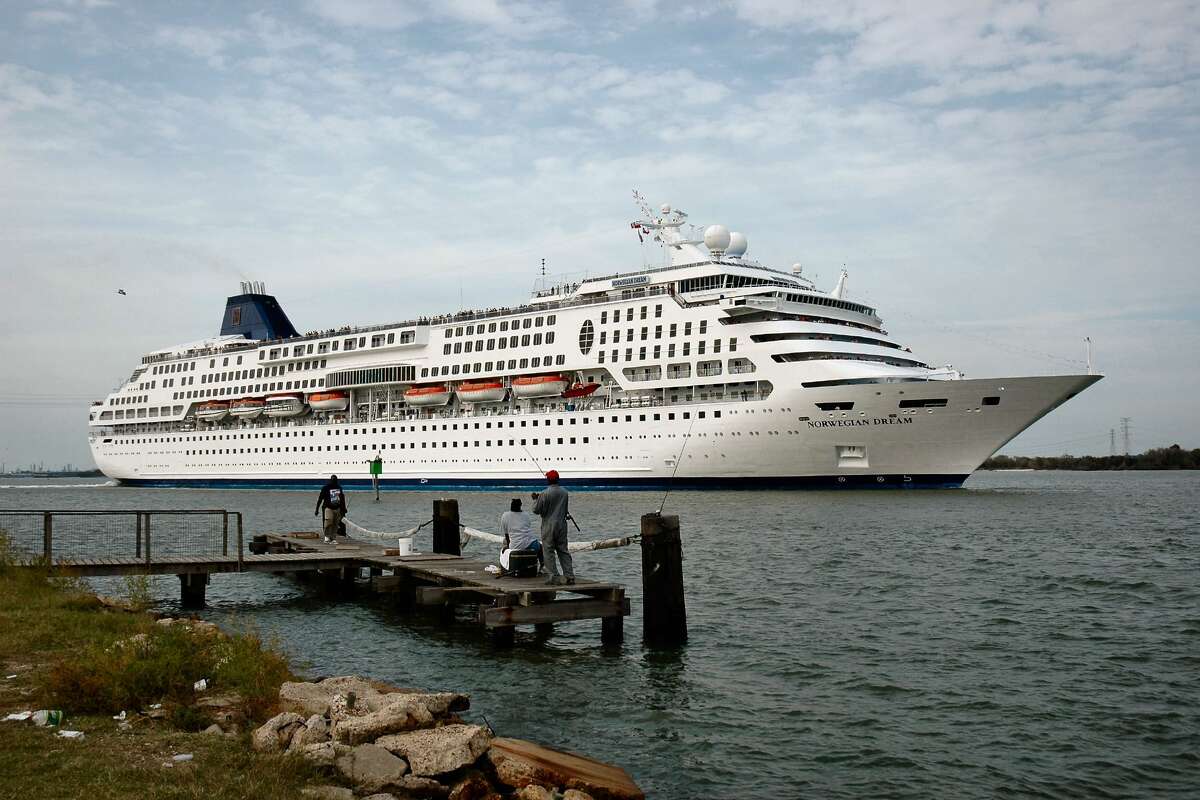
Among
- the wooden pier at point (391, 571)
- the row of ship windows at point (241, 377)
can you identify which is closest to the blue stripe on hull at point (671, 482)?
the row of ship windows at point (241, 377)

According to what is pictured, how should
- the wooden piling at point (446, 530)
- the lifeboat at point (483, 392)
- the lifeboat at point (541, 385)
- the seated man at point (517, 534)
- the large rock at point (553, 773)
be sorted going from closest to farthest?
the large rock at point (553, 773) < the seated man at point (517, 534) < the wooden piling at point (446, 530) < the lifeboat at point (541, 385) < the lifeboat at point (483, 392)

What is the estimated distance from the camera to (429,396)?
54.8 metres

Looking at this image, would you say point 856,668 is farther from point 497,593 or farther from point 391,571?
point 391,571

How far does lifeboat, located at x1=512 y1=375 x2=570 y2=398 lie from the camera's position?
162 feet

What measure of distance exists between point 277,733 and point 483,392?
4530cm

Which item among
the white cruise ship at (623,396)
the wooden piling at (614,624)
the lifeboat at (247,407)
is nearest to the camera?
the wooden piling at (614,624)

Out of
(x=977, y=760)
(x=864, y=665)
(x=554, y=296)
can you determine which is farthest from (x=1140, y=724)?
(x=554, y=296)

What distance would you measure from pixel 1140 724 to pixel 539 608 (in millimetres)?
6823

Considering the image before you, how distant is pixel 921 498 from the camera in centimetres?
3700

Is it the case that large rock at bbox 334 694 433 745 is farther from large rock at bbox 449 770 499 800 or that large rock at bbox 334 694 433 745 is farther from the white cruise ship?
the white cruise ship

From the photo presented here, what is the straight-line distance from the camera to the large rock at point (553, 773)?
695cm

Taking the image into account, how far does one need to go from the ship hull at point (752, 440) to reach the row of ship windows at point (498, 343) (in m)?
4.26

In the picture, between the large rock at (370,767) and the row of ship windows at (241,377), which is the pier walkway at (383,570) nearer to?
the large rock at (370,767)

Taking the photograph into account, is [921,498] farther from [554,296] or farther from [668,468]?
[554,296]
